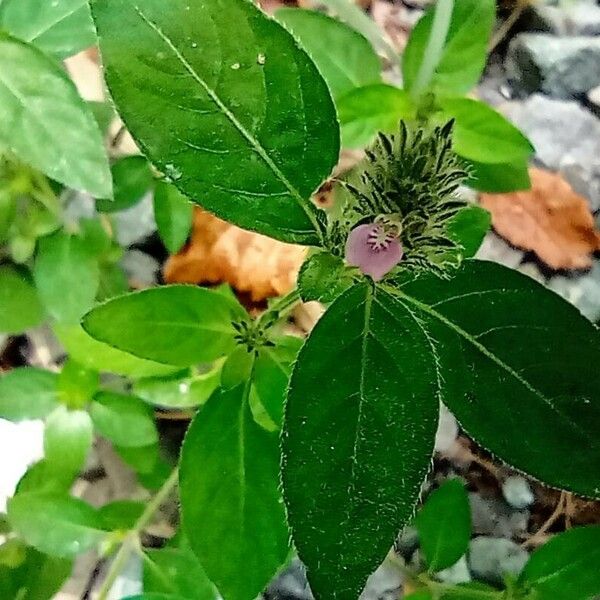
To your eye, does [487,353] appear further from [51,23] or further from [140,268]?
[140,268]

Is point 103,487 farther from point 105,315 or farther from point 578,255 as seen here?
point 578,255

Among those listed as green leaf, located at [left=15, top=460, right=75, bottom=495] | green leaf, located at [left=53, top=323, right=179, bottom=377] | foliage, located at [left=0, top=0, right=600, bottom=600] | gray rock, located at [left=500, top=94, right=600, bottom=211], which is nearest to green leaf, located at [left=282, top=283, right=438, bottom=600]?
foliage, located at [left=0, top=0, right=600, bottom=600]

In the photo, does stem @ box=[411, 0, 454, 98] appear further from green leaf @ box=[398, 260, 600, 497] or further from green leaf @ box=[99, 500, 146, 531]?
green leaf @ box=[99, 500, 146, 531]

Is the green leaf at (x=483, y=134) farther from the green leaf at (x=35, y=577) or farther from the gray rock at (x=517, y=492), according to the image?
the green leaf at (x=35, y=577)

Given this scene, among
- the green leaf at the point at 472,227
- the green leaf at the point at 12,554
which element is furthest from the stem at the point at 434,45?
the green leaf at the point at 12,554

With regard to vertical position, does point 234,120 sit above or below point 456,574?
above

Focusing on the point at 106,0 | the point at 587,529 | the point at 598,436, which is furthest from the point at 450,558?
the point at 106,0

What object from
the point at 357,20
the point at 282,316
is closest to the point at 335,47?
the point at 357,20
